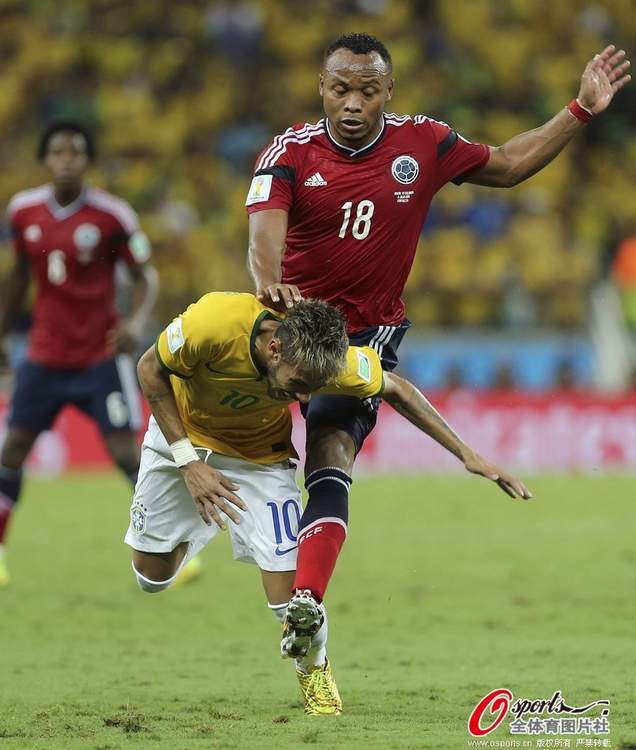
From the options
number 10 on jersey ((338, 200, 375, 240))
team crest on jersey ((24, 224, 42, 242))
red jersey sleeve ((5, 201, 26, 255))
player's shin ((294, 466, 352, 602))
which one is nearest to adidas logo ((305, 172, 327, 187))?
number 10 on jersey ((338, 200, 375, 240))

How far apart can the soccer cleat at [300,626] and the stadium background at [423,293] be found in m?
2.60

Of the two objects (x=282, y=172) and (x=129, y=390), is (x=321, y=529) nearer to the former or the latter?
(x=282, y=172)

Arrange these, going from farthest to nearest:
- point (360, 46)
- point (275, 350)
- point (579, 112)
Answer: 1. point (579, 112)
2. point (360, 46)
3. point (275, 350)

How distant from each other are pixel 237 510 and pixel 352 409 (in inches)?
26.1

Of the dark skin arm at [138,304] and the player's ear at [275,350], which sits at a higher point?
the dark skin arm at [138,304]

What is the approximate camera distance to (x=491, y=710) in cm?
534

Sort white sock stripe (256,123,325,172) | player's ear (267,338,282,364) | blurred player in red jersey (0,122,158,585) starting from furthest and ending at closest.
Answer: blurred player in red jersey (0,122,158,585) → white sock stripe (256,123,325,172) → player's ear (267,338,282,364)

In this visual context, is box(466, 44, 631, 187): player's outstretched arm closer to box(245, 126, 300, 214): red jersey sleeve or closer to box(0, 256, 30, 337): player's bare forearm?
box(245, 126, 300, 214): red jersey sleeve

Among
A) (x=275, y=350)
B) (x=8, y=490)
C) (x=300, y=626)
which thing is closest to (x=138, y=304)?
(x=8, y=490)

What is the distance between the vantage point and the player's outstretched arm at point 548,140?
6.26 m

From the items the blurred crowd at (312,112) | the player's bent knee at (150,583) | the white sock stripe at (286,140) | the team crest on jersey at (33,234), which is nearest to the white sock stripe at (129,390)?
the team crest on jersey at (33,234)

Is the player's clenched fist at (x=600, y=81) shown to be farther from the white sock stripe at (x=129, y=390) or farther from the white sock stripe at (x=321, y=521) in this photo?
the white sock stripe at (x=129, y=390)

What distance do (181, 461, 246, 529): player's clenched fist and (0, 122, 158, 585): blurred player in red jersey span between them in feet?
13.2

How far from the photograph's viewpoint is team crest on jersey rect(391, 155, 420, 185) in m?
6.03
